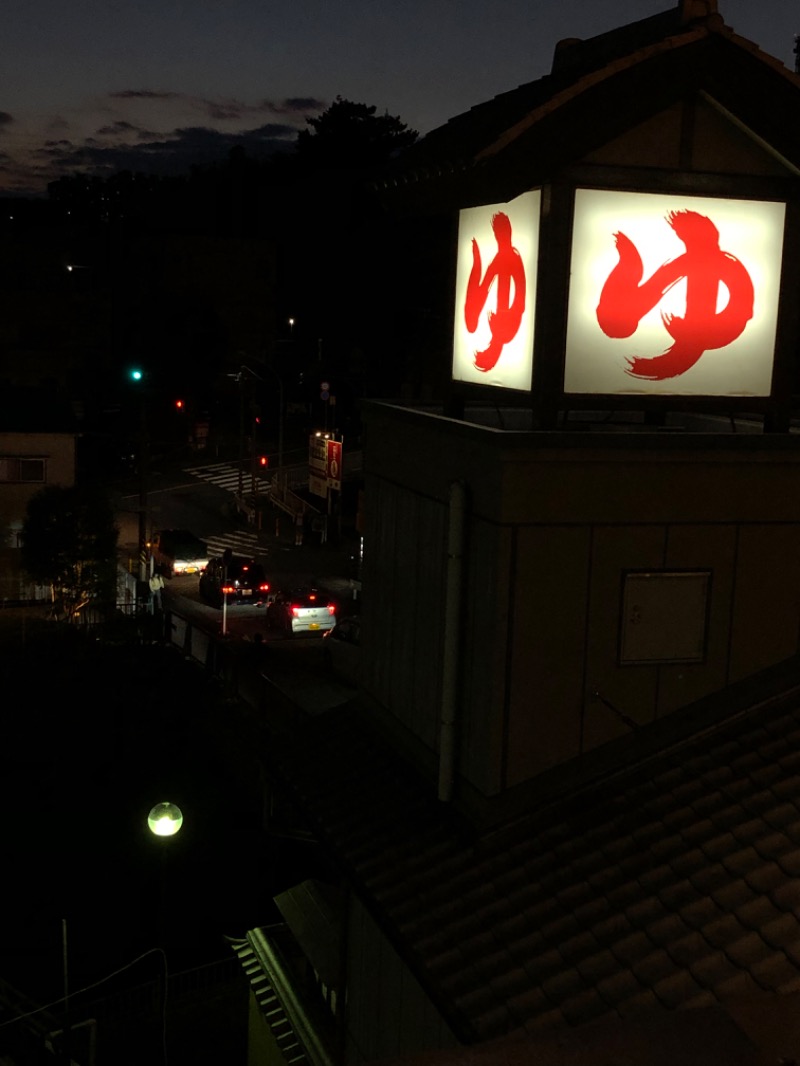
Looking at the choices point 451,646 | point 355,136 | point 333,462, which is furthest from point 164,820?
point 355,136

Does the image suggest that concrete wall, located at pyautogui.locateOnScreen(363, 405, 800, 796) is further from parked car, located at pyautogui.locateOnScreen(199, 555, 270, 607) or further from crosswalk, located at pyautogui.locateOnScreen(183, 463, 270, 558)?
crosswalk, located at pyautogui.locateOnScreen(183, 463, 270, 558)

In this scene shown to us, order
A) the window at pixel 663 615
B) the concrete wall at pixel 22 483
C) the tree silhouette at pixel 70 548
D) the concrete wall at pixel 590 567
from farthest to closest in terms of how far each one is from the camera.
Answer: the concrete wall at pixel 22 483, the tree silhouette at pixel 70 548, the window at pixel 663 615, the concrete wall at pixel 590 567

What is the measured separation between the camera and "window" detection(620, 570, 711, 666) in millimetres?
6531

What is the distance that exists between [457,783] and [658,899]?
1809mm

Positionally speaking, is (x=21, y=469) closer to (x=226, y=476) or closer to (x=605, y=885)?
(x=226, y=476)

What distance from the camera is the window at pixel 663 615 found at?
6.53 meters

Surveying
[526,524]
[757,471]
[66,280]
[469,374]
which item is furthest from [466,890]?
[66,280]

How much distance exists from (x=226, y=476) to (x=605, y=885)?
5803cm

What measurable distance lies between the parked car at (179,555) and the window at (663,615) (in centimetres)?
3539

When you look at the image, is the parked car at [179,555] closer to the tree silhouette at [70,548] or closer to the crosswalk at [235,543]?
the crosswalk at [235,543]

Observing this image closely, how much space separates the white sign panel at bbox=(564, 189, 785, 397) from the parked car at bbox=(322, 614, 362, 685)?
20.5m

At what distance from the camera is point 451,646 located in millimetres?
6660

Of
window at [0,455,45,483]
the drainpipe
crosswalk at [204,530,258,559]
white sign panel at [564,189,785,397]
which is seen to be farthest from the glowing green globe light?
crosswalk at [204,530,258,559]

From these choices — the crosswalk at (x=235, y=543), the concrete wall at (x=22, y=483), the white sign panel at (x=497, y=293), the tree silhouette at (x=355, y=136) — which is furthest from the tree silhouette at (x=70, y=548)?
the tree silhouette at (x=355, y=136)
